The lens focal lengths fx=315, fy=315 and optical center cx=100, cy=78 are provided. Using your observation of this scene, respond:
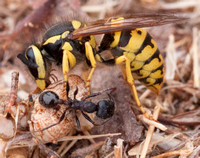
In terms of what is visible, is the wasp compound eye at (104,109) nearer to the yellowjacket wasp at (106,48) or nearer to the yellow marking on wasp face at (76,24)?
the yellowjacket wasp at (106,48)

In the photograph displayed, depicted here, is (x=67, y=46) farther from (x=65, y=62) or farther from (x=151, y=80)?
(x=151, y=80)

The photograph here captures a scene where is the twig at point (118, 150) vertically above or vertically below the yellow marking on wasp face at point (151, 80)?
below

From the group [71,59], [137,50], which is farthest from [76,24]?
[137,50]

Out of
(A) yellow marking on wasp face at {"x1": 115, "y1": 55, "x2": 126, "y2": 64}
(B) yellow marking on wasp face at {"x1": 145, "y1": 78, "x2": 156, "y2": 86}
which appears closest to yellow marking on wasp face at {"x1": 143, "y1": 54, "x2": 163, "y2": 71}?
(B) yellow marking on wasp face at {"x1": 145, "y1": 78, "x2": 156, "y2": 86}

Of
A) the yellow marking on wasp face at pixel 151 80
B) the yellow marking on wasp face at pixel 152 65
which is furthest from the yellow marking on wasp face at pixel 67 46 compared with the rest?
the yellow marking on wasp face at pixel 151 80

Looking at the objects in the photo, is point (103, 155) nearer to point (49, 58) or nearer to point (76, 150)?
point (76, 150)

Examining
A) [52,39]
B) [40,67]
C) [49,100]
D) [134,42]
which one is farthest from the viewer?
[134,42]

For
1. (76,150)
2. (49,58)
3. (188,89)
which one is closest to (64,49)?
(49,58)
